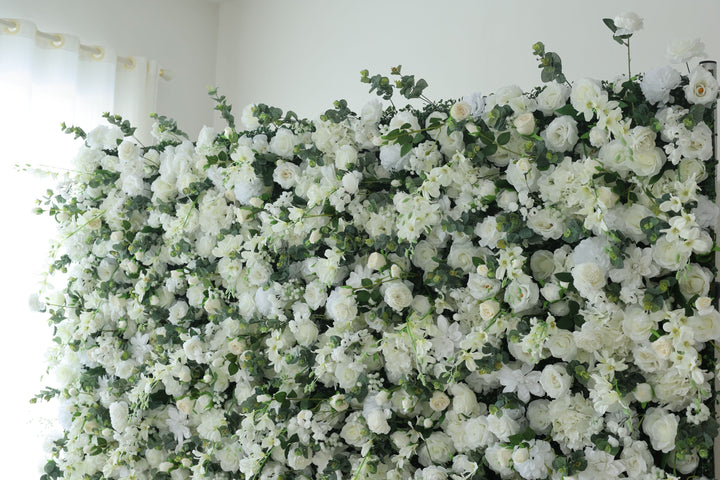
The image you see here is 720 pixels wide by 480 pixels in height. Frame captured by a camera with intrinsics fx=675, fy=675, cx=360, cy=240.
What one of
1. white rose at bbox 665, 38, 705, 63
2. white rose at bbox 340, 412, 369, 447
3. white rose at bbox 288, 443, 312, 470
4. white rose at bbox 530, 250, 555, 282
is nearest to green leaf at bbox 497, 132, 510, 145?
white rose at bbox 530, 250, 555, 282

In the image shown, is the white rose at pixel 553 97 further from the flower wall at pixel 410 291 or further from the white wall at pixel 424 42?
the white wall at pixel 424 42

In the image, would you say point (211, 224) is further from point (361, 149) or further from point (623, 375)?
point (623, 375)

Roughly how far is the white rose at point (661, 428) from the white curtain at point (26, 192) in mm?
2131

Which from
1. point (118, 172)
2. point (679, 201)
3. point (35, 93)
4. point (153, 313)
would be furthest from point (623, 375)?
point (35, 93)

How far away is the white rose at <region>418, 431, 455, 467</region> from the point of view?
1501 millimetres

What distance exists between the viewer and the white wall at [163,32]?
2881 mm

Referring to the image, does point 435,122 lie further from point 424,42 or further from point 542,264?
point 424,42

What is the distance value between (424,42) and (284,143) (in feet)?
3.22

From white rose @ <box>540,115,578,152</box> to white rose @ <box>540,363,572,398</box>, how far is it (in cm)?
44

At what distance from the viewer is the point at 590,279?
1276mm

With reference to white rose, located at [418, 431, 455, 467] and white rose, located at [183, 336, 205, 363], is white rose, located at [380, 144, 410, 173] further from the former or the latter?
white rose, located at [183, 336, 205, 363]

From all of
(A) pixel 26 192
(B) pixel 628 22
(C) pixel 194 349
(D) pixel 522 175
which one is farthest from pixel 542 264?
(A) pixel 26 192

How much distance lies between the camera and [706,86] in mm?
1261

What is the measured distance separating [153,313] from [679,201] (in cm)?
145
